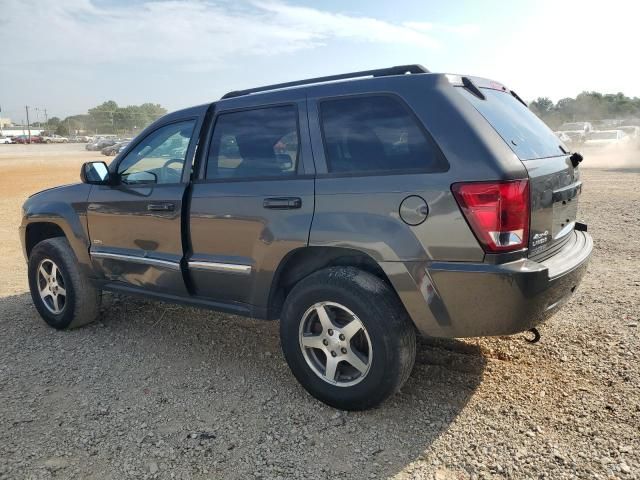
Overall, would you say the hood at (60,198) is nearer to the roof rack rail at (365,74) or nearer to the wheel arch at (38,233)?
the wheel arch at (38,233)

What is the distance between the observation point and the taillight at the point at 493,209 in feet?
8.37

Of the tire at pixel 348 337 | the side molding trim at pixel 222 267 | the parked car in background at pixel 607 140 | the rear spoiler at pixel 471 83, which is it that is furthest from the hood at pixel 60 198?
the parked car in background at pixel 607 140

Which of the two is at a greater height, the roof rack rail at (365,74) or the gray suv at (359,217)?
the roof rack rail at (365,74)

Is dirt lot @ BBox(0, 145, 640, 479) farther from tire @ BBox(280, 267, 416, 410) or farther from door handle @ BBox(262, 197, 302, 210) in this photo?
door handle @ BBox(262, 197, 302, 210)

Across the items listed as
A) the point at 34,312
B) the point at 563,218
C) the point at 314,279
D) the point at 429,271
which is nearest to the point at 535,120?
the point at 563,218

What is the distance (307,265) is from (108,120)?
407 feet

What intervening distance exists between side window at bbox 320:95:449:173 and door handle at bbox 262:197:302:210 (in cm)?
28

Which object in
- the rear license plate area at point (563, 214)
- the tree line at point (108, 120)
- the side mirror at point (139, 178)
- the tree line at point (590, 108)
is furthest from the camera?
the tree line at point (108, 120)

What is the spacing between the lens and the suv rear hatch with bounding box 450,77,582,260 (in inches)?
108

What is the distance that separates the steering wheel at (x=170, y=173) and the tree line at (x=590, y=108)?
61.5 metres

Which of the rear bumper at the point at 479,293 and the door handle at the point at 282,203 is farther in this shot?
the door handle at the point at 282,203

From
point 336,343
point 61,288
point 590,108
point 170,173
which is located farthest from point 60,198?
point 590,108

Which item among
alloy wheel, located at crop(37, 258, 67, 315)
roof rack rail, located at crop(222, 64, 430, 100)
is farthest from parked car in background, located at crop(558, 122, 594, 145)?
alloy wheel, located at crop(37, 258, 67, 315)

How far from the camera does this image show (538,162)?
2848 millimetres
